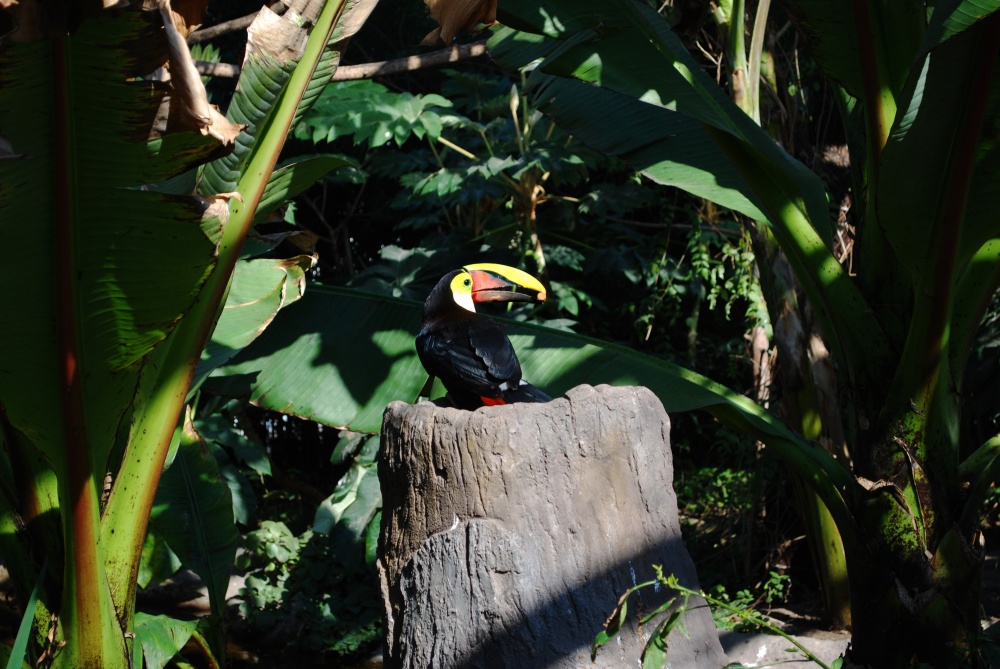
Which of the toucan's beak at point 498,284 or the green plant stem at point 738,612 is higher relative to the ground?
the toucan's beak at point 498,284

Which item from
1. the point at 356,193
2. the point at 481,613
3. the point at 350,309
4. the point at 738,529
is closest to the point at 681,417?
the point at 738,529

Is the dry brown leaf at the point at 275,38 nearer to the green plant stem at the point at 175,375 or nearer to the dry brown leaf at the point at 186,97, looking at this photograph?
the green plant stem at the point at 175,375

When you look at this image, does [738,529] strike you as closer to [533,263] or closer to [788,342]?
[788,342]

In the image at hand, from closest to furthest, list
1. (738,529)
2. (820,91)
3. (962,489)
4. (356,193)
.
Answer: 1. (962,489)
2. (738,529)
3. (820,91)
4. (356,193)

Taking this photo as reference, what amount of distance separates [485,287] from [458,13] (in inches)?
34.7

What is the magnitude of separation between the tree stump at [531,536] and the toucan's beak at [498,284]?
2.16ft

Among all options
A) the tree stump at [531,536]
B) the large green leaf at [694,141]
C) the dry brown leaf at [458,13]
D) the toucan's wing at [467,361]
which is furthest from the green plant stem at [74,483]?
the large green leaf at [694,141]

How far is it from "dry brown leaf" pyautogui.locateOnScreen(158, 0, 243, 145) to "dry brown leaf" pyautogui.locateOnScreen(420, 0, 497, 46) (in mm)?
1095

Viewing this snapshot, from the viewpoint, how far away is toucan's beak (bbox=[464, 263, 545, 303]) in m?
2.63

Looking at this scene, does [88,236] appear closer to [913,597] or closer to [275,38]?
[275,38]

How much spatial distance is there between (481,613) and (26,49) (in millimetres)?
1494

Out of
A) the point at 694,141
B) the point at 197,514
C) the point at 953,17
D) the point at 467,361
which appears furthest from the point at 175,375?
the point at 953,17

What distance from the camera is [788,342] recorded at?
417cm

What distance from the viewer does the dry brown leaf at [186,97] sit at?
182 cm
